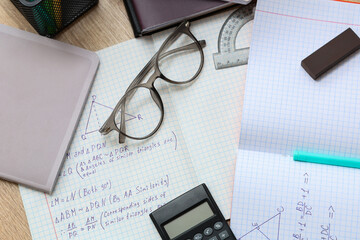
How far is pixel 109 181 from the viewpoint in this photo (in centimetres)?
82

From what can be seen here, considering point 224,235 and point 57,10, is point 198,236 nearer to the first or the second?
point 224,235

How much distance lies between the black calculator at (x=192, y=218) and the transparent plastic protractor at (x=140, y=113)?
0.14 metres

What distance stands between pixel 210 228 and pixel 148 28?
1.26 feet

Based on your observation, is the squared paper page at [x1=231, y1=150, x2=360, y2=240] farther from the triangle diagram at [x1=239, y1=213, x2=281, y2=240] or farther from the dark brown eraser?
the dark brown eraser

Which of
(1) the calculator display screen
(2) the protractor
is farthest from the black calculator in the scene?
(2) the protractor

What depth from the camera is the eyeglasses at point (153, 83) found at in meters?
0.83

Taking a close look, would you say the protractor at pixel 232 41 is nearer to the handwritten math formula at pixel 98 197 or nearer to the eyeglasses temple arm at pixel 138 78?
the eyeglasses temple arm at pixel 138 78

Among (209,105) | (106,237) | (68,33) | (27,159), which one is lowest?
(106,237)

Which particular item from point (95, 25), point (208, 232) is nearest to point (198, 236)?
point (208, 232)

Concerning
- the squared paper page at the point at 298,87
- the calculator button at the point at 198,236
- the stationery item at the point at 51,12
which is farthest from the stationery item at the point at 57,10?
the calculator button at the point at 198,236

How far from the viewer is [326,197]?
79cm

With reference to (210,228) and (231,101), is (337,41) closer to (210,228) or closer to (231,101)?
(231,101)

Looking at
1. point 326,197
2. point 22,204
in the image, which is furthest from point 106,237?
point 326,197

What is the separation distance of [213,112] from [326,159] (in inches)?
8.6
